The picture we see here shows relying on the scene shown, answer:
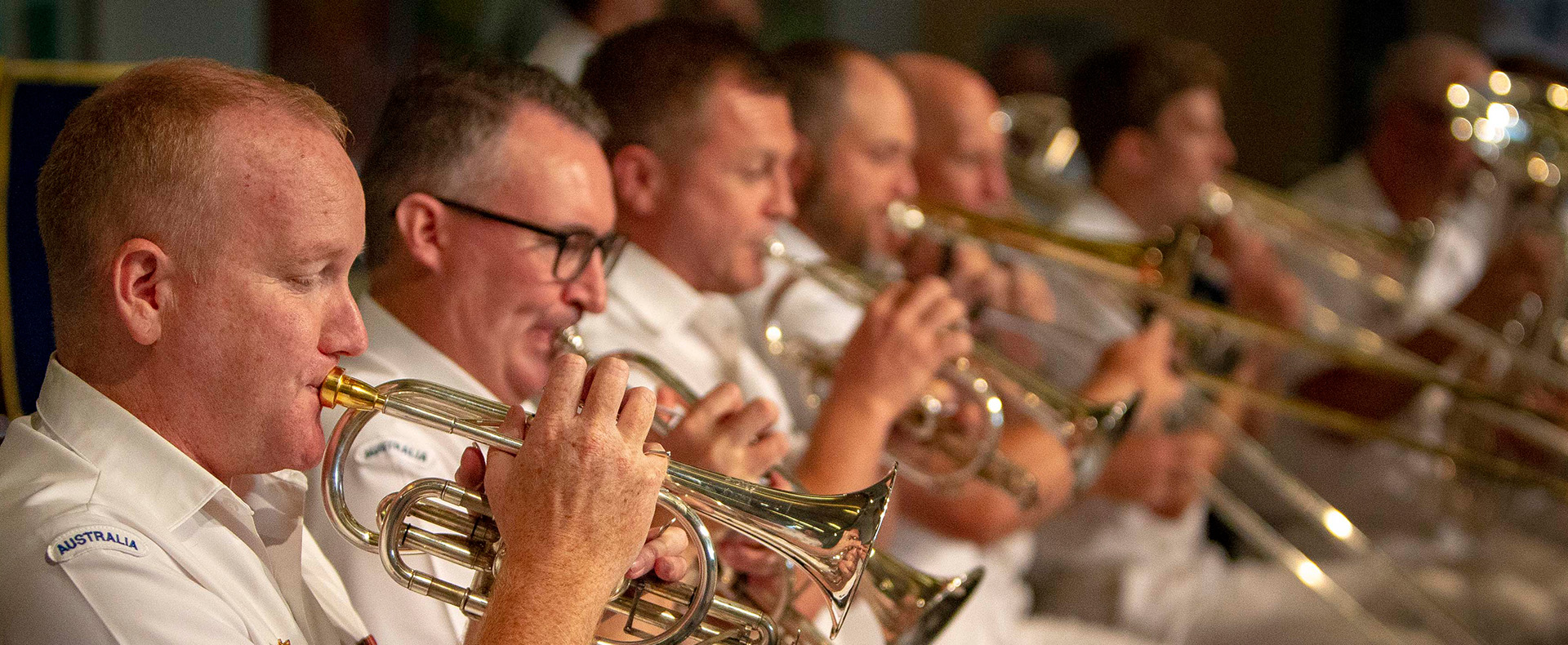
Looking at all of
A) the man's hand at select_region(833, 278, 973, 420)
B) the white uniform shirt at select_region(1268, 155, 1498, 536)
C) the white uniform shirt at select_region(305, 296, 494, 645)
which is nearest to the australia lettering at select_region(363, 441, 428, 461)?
the white uniform shirt at select_region(305, 296, 494, 645)

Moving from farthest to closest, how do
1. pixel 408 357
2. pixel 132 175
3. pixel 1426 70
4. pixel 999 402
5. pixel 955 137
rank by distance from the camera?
pixel 1426 70 < pixel 955 137 < pixel 999 402 < pixel 408 357 < pixel 132 175

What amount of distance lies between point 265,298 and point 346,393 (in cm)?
12

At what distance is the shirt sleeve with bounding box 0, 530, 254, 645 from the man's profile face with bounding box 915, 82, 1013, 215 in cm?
263

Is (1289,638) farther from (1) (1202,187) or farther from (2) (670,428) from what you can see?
(2) (670,428)

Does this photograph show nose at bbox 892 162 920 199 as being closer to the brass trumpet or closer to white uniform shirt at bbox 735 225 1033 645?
white uniform shirt at bbox 735 225 1033 645

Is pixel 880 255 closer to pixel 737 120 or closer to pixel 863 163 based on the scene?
pixel 863 163

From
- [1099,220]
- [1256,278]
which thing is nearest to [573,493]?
[1099,220]

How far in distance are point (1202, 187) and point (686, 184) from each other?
2.38m

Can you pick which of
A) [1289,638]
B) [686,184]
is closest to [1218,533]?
[1289,638]

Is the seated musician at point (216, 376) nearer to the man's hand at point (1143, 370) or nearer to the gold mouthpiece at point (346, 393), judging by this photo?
the gold mouthpiece at point (346, 393)

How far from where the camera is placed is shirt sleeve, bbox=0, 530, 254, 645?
1.14 m

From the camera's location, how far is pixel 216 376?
1281mm

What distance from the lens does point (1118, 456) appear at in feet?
11.6

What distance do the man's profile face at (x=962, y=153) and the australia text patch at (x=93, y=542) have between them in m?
2.62
